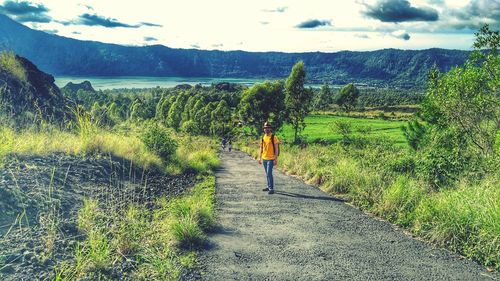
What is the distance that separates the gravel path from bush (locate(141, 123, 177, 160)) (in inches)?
216

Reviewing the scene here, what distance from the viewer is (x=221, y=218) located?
8.74 m

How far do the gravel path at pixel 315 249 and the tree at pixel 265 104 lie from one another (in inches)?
2011

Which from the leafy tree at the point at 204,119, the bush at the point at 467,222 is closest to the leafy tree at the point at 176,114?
the leafy tree at the point at 204,119

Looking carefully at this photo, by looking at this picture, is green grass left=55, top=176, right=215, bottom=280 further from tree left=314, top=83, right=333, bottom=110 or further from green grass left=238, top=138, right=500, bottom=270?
tree left=314, top=83, right=333, bottom=110

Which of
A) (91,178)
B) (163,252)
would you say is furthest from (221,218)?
(91,178)

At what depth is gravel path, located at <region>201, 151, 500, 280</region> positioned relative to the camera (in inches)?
235

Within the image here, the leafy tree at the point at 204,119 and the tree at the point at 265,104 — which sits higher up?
the tree at the point at 265,104

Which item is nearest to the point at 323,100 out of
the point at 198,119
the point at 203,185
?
the point at 198,119

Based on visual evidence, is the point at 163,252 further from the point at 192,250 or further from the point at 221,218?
the point at 221,218

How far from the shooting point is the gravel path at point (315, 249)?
19.6ft

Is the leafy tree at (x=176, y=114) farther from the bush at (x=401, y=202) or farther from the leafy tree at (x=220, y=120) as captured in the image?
the bush at (x=401, y=202)

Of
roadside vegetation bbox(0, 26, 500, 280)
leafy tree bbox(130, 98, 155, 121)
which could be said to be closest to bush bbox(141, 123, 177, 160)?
roadside vegetation bbox(0, 26, 500, 280)

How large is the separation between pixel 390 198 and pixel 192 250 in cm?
506

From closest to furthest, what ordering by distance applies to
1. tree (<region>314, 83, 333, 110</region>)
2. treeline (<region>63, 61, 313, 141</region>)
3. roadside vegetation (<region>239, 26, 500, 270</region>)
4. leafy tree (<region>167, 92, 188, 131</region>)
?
1. roadside vegetation (<region>239, 26, 500, 270</region>)
2. treeline (<region>63, 61, 313, 141</region>)
3. leafy tree (<region>167, 92, 188, 131</region>)
4. tree (<region>314, 83, 333, 110</region>)
